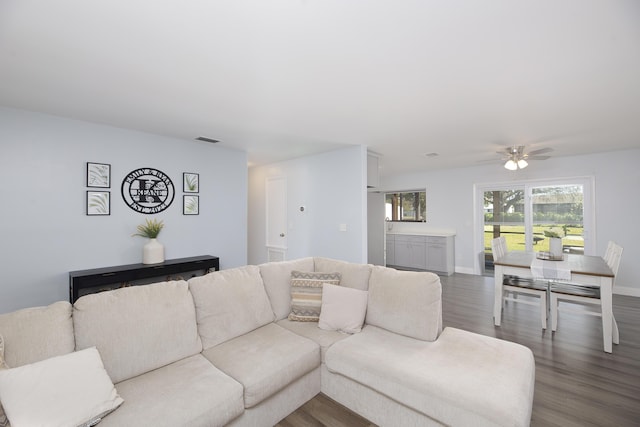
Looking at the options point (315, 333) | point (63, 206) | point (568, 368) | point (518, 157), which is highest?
point (518, 157)

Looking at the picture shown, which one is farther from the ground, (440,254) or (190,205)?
(190,205)

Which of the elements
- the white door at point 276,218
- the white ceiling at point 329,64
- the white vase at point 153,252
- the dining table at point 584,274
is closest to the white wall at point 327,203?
the white door at point 276,218

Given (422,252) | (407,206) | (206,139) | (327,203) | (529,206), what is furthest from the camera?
(407,206)

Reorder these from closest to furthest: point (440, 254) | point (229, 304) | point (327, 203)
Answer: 1. point (229, 304)
2. point (327, 203)
3. point (440, 254)

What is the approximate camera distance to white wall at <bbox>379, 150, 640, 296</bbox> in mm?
4508

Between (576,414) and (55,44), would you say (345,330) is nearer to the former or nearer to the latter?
(576,414)

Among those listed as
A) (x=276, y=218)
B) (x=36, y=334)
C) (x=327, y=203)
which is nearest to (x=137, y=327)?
(x=36, y=334)

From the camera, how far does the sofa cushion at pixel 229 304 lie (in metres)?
2.02

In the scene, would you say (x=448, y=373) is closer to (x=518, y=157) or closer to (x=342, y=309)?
(x=342, y=309)

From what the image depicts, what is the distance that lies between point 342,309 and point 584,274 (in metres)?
2.59

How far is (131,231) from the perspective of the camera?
11.6 ft

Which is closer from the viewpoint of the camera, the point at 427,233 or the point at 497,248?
the point at 497,248

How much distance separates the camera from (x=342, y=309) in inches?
91.0

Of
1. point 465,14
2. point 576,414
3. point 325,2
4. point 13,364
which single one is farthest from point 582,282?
point 13,364
